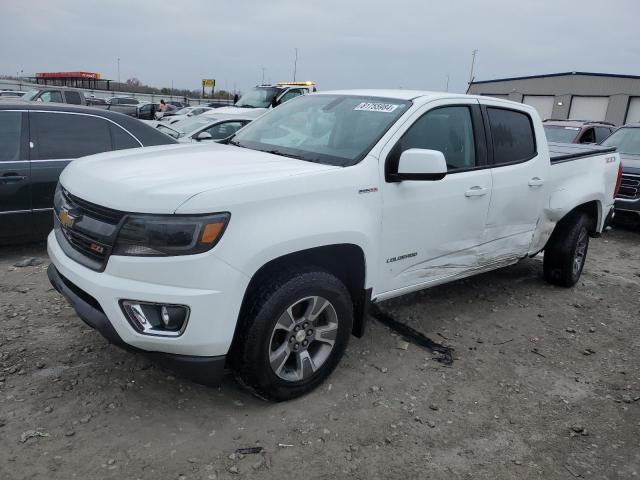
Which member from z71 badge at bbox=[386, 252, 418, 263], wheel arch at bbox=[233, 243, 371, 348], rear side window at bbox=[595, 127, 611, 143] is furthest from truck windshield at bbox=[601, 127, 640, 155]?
wheel arch at bbox=[233, 243, 371, 348]

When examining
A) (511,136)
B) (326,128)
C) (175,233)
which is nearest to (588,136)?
(511,136)

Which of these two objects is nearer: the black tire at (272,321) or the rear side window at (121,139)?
the black tire at (272,321)

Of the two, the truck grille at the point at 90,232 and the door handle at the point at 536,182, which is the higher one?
the door handle at the point at 536,182

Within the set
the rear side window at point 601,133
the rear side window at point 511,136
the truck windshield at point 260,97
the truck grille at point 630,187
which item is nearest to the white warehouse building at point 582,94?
the rear side window at point 601,133

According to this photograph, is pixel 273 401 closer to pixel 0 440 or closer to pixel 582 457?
pixel 0 440

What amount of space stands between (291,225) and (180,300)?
0.70 metres

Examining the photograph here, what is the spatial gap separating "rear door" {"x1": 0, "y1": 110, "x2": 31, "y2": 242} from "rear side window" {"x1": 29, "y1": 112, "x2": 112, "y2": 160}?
12 cm

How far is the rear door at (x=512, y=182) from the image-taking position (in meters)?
4.22

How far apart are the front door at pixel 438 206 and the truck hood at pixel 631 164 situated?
590 centimetres

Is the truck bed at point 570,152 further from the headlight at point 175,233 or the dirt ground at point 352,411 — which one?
the headlight at point 175,233

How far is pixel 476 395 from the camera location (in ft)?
11.3

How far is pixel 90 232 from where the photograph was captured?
2771 millimetres

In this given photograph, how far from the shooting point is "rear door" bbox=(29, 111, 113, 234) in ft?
17.3

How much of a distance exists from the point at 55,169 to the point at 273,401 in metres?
3.67
